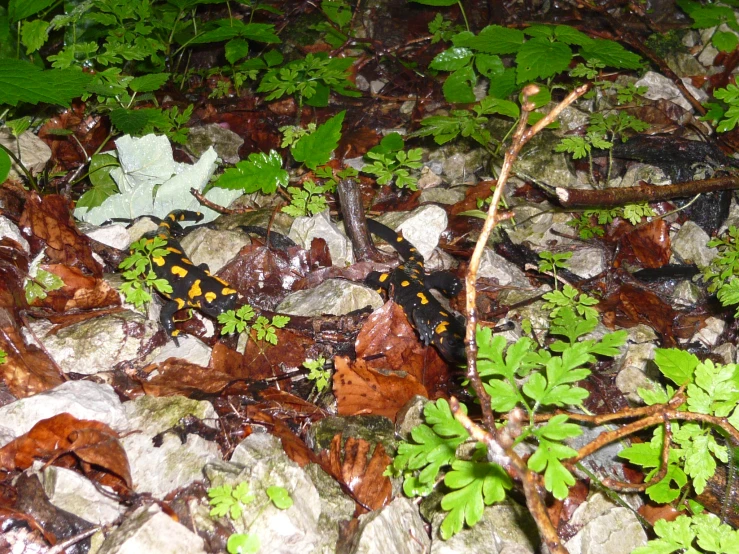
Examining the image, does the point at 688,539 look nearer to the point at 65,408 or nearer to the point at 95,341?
the point at 65,408

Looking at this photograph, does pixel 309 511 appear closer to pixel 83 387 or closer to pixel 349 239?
pixel 83 387

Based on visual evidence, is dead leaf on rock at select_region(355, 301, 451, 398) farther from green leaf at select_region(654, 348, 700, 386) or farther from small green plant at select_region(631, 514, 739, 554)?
small green plant at select_region(631, 514, 739, 554)

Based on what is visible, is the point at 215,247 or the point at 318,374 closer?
the point at 318,374

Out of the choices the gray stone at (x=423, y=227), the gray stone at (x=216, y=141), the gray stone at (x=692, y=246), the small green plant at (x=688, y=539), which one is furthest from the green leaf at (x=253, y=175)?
the small green plant at (x=688, y=539)

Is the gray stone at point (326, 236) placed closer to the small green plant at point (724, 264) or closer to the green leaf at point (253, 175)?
the green leaf at point (253, 175)

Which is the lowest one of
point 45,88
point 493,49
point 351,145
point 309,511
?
point 351,145

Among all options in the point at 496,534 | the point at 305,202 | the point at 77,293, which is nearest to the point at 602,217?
the point at 305,202

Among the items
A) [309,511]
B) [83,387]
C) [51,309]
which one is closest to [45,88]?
[51,309]
